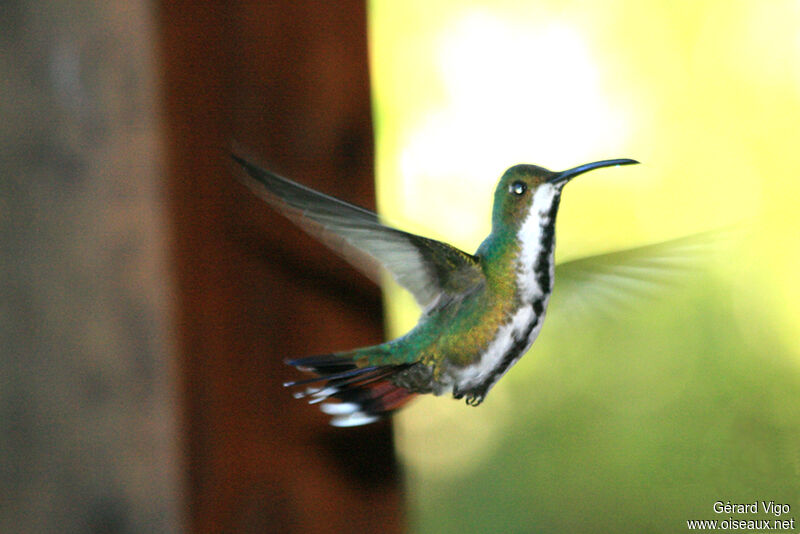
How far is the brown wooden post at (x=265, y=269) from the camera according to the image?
0.49m

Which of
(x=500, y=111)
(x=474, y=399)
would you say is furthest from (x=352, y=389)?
(x=500, y=111)

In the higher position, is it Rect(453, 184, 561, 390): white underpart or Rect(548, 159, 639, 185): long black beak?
Rect(548, 159, 639, 185): long black beak

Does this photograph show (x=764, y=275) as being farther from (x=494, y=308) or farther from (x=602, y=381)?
(x=494, y=308)

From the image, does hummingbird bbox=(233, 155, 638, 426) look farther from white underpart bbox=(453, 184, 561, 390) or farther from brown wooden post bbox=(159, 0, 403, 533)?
brown wooden post bbox=(159, 0, 403, 533)

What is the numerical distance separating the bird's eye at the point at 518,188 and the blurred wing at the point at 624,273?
9 cm

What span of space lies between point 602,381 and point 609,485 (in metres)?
0.17

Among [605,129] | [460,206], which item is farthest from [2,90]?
[605,129]

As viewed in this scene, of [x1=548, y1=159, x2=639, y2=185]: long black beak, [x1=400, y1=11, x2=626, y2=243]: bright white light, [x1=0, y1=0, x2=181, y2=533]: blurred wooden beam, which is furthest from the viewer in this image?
[x1=400, y1=11, x2=626, y2=243]: bright white light

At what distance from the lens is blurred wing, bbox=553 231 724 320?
0.46 meters

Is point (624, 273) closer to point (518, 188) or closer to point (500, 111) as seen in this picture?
point (518, 188)

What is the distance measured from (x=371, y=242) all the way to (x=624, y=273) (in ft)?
0.60

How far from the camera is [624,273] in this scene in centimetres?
49

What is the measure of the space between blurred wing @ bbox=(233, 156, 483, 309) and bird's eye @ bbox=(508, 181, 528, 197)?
0.04 meters

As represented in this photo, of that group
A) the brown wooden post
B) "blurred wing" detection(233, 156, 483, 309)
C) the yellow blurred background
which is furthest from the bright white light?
"blurred wing" detection(233, 156, 483, 309)
